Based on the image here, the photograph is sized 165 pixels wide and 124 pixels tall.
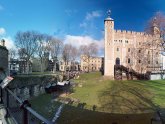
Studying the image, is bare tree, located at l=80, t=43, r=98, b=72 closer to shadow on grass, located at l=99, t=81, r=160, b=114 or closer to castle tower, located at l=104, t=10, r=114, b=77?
castle tower, located at l=104, t=10, r=114, b=77

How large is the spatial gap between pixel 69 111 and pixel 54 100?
5.48 m

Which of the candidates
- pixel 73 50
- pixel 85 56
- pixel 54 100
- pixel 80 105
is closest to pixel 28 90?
pixel 54 100

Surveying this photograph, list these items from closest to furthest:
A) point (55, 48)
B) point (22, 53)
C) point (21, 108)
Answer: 1. point (21, 108)
2. point (22, 53)
3. point (55, 48)

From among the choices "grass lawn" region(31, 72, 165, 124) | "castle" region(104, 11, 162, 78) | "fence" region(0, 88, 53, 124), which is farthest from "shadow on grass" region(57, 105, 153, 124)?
"castle" region(104, 11, 162, 78)

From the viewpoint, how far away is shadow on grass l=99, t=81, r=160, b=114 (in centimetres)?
2008

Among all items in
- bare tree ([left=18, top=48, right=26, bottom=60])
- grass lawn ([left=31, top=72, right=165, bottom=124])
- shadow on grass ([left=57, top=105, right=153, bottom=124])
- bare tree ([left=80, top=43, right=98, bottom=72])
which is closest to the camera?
shadow on grass ([left=57, top=105, right=153, bottom=124])

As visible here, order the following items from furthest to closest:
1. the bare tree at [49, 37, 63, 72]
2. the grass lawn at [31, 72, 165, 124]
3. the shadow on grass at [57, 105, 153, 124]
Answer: the bare tree at [49, 37, 63, 72]
the grass lawn at [31, 72, 165, 124]
the shadow on grass at [57, 105, 153, 124]

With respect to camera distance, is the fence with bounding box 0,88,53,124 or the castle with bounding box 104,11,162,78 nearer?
the fence with bounding box 0,88,53,124

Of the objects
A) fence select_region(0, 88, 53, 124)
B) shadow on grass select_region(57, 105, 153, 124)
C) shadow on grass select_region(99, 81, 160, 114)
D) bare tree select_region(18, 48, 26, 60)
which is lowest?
shadow on grass select_region(57, 105, 153, 124)

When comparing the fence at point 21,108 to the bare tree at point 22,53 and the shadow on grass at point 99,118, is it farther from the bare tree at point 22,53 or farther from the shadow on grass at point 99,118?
the bare tree at point 22,53

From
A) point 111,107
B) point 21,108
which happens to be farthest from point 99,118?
point 21,108

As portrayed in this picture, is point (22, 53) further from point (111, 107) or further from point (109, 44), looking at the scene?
point (111, 107)

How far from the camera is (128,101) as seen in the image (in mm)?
22969

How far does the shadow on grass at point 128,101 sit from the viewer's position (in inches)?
790
